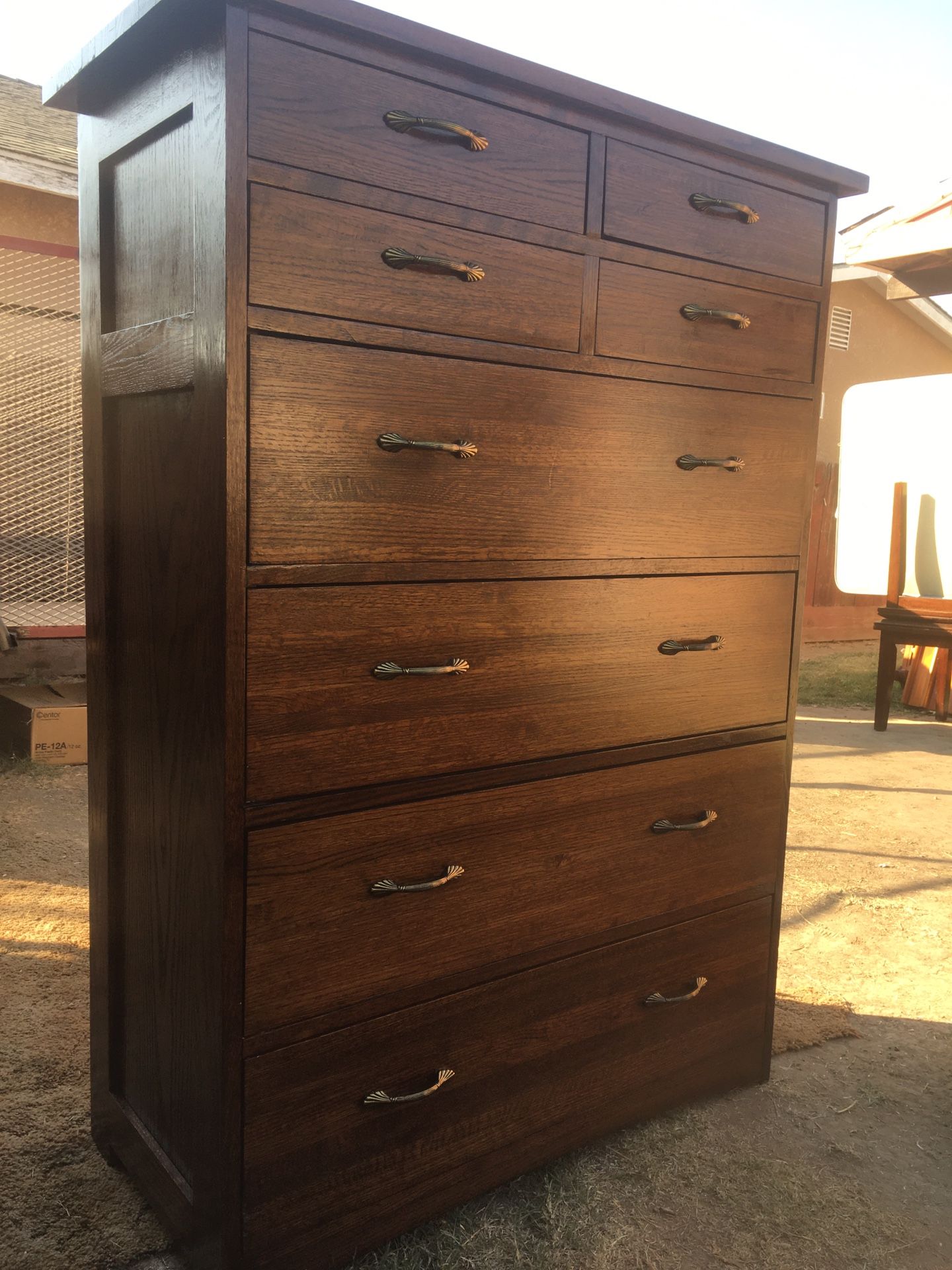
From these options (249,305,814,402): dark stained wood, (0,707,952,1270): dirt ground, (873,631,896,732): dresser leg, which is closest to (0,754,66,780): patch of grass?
(0,707,952,1270): dirt ground

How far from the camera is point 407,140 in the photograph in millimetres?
1287

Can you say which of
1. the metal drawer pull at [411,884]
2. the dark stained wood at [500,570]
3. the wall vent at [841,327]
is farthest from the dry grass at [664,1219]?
the wall vent at [841,327]

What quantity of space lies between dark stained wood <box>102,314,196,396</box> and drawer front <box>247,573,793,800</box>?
0.33 meters

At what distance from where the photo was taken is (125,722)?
5.03 feet

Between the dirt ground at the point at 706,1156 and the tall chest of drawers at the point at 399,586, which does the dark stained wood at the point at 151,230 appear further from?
the dirt ground at the point at 706,1156

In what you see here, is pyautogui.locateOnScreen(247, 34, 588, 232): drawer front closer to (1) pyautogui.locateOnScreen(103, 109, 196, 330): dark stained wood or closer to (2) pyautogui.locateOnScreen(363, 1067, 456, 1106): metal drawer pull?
(1) pyautogui.locateOnScreen(103, 109, 196, 330): dark stained wood

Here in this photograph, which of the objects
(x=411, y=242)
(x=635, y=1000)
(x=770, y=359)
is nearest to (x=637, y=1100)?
(x=635, y=1000)

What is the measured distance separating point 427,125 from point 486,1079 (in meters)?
1.38

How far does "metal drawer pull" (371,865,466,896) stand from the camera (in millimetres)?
1369

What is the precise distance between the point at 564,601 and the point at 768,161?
2.85 feet

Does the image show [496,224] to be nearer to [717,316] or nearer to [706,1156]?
[717,316]

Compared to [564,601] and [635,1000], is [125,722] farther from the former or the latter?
[635,1000]

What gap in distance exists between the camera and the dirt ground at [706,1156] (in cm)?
151

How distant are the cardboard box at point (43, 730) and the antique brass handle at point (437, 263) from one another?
317 cm
